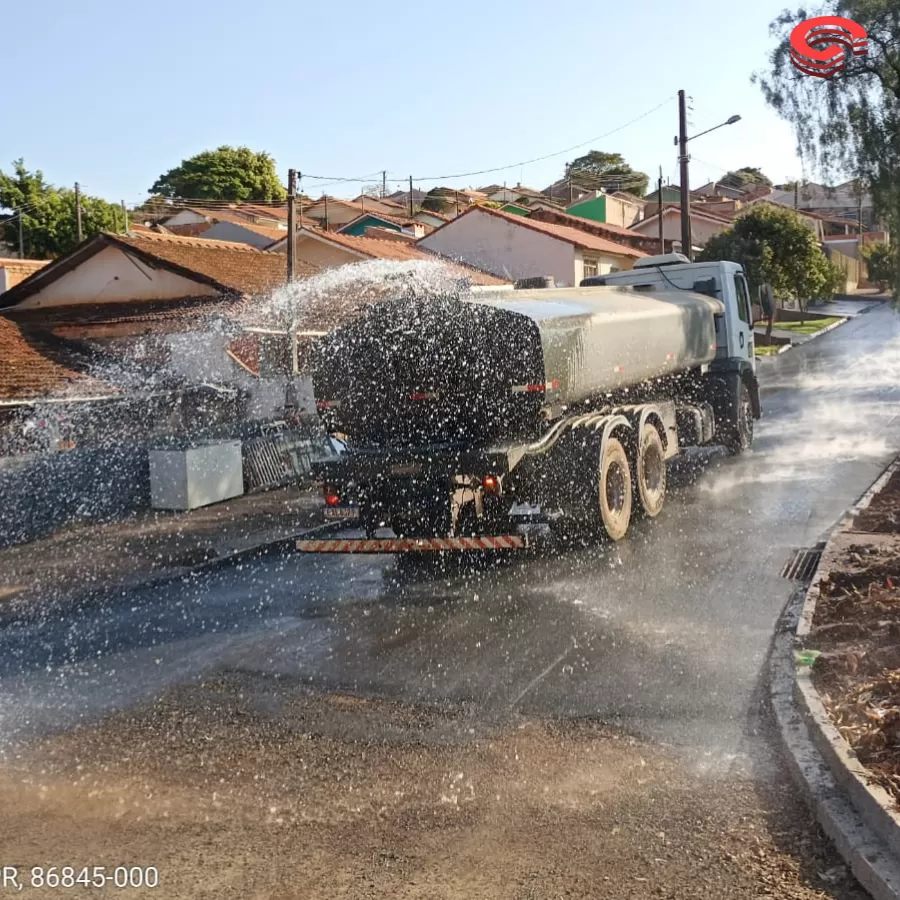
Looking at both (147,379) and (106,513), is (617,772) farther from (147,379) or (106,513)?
(147,379)

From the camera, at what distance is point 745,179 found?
111750 millimetres

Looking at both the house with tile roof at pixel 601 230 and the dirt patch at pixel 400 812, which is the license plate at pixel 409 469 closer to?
the dirt patch at pixel 400 812

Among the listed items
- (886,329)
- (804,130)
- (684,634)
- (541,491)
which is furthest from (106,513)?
(886,329)

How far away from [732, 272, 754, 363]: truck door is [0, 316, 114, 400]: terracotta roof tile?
10747mm

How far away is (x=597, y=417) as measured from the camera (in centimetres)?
1072

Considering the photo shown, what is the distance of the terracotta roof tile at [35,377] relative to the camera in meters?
16.8

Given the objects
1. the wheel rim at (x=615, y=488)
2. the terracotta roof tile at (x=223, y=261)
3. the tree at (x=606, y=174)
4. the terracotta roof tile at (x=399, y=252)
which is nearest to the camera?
the wheel rim at (x=615, y=488)

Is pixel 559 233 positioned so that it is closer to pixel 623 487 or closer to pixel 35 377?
pixel 35 377

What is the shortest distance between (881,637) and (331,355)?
218 inches

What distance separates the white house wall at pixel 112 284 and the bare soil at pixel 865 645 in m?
17.8

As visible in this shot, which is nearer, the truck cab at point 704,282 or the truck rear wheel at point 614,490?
the truck rear wheel at point 614,490

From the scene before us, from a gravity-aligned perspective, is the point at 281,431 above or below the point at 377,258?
below

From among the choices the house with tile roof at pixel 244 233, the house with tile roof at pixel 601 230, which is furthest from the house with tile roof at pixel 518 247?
the house with tile roof at pixel 244 233

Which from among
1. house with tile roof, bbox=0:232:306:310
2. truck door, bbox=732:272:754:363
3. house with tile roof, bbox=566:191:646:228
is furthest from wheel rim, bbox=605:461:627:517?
house with tile roof, bbox=566:191:646:228
